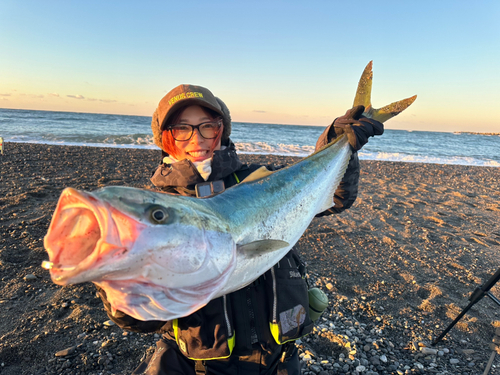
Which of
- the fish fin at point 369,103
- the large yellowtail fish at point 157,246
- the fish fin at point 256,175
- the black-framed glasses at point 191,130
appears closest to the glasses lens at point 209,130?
the black-framed glasses at point 191,130

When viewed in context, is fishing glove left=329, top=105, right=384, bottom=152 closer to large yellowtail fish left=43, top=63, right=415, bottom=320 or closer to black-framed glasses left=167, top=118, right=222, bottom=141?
black-framed glasses left=167, top=118, right=222, bottom=141

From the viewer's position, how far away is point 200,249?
1.27 m

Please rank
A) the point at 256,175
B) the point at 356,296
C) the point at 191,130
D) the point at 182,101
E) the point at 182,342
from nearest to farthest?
the point at 182,342 → the point at 256,175 → the point at 182,101 → the point at 191,130 → the point at 356,296

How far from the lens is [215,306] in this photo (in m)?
2.01

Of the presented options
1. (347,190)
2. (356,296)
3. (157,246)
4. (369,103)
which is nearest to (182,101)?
(157,246)

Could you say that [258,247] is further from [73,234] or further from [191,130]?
[191,130]

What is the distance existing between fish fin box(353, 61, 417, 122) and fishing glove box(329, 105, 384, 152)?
6.9 inches

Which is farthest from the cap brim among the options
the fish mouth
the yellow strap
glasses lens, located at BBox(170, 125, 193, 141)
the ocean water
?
the ocean water

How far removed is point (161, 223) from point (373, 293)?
3900mm

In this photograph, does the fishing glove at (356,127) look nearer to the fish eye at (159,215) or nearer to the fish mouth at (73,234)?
the fish eye at (159,215)

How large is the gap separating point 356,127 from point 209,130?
142 cm

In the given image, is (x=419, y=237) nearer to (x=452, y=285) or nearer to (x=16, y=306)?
(x=452, y=285)

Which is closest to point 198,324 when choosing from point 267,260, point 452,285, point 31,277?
point 267,260

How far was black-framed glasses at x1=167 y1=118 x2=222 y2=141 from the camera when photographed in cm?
249
